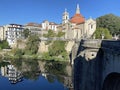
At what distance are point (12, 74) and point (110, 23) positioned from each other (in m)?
49.6

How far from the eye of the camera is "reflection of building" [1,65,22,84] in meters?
48.4

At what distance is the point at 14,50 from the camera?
8638 cm

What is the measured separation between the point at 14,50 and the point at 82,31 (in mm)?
21605

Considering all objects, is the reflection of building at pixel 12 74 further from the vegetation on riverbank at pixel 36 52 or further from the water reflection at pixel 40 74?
the vegetation on riverbank at pixel 36 52

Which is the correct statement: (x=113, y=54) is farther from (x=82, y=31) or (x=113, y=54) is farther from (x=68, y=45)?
(x=82, y=31)

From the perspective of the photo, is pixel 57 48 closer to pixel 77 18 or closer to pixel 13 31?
pixel 77 18

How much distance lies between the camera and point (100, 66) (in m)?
20.3

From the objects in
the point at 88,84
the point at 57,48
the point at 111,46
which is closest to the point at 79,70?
the point at 88,84

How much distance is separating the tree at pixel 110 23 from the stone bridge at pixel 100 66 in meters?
72.3

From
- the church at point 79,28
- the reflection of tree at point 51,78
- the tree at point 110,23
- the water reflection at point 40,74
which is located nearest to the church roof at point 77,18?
the church at point 79,28

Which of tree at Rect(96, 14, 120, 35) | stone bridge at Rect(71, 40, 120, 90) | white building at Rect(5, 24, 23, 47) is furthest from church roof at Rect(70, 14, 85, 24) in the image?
stone bridge at Rect(71, 40, 120, 90)

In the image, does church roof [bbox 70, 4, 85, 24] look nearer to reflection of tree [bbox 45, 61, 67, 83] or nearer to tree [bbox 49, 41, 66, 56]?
tree [bbox 49, 41, 66, 56]

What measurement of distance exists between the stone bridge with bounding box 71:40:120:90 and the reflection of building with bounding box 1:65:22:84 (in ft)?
80.5

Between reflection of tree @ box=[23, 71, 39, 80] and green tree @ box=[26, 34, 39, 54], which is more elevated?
green tree @ box=[26, 34, 39, 54]
